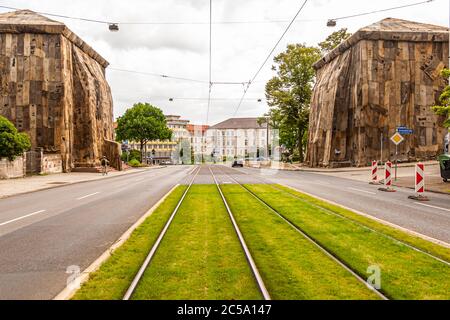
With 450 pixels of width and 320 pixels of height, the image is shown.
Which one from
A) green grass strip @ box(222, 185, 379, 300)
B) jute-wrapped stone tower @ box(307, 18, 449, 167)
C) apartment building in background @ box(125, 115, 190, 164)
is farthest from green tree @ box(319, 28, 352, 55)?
apartment building in background @ box(125, 115, 190, 164)

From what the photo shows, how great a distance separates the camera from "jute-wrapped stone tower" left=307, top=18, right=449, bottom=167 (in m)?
33.9

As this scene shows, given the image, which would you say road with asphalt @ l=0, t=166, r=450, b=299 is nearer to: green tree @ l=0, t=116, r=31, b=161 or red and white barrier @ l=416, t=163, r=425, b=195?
red and white barrier @ l=416, t=163, r=425, b=195

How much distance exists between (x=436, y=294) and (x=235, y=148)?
117 m

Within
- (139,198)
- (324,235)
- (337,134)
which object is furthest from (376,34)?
(324,235)

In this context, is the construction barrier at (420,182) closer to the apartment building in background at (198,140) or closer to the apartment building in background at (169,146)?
the apartment building in background at (169,146)

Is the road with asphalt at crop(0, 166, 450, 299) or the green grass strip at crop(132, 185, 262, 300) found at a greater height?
the green grass strip at crop(132, 185, 262, 300)

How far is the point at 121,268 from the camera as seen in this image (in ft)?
15.7

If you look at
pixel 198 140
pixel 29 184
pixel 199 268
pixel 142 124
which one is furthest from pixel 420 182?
pixel 198 140

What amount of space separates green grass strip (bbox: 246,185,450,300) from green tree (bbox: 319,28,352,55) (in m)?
47.1

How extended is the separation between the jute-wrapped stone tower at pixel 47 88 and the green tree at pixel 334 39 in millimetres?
34493

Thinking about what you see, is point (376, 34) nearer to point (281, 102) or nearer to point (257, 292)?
point (281, 102)

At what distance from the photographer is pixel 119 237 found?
6.81 meters

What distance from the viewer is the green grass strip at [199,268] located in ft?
12.9
